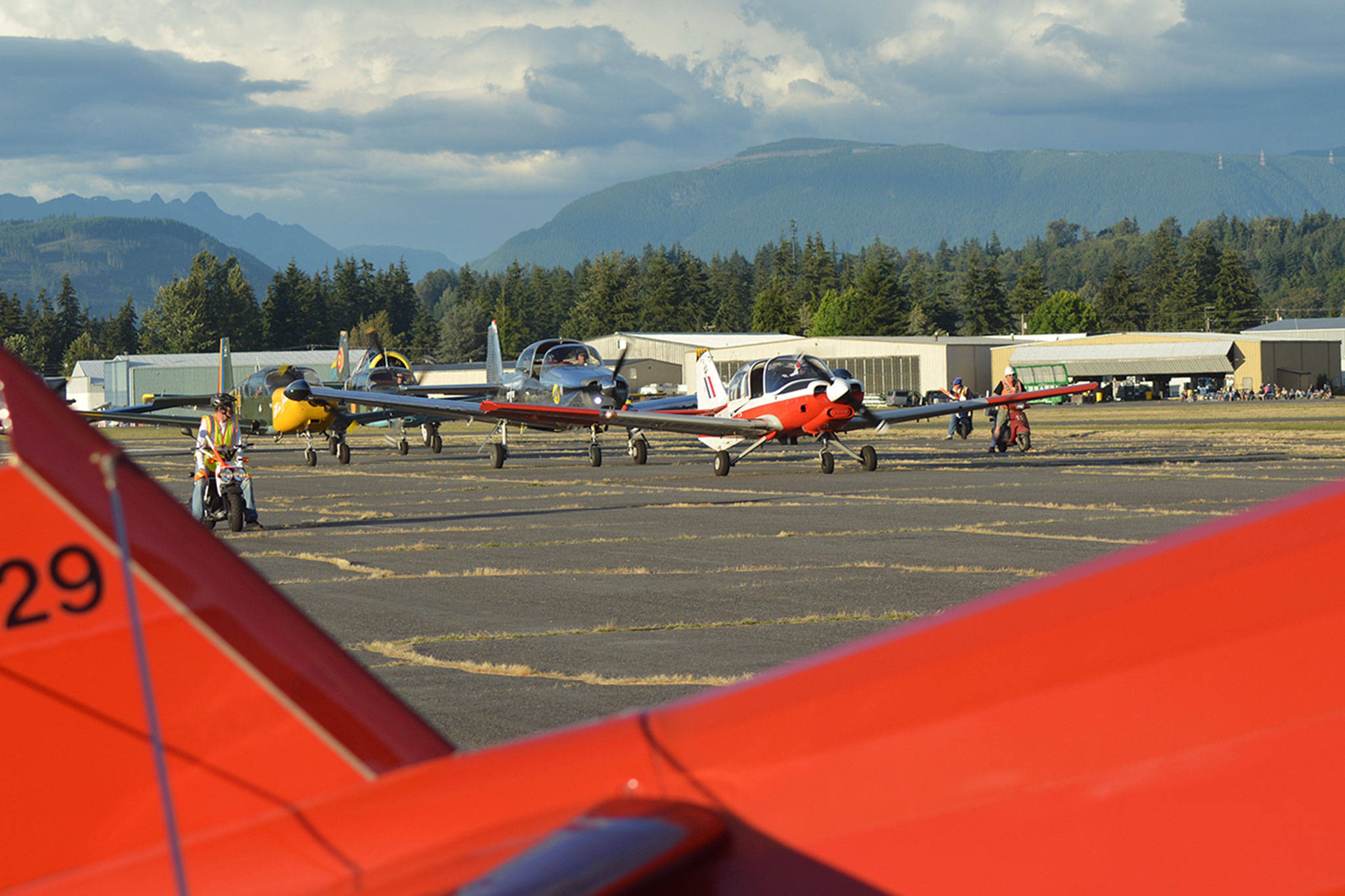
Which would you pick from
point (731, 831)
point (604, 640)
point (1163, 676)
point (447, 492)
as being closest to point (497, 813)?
point (731, 831)

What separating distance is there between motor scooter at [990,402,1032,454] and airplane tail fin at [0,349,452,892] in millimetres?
27288

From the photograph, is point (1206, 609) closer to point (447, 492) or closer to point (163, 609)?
point (163, 609)

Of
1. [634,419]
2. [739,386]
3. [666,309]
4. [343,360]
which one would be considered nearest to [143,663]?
[739,386]

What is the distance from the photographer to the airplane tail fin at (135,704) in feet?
6.78

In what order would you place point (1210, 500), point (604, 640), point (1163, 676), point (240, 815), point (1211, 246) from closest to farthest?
1. point (1163, 676)
2. point (240, 815)
3. point (604, 640)
4. point (1210, 500)
5. point (1211, 246)

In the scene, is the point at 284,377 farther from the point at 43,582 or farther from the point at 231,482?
the point at 43,582

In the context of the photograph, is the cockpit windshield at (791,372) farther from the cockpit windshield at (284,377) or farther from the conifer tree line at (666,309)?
the conifer tree line at (666,309)

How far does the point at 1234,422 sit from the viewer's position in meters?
43.2

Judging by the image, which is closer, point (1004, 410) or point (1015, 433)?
point (1004, 410)

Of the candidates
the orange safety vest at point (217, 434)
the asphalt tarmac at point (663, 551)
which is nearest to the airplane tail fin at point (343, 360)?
the asphalt tarmac at point (663, 551)

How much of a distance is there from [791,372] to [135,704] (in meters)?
22.1

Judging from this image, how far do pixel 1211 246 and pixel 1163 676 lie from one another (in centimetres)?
15681

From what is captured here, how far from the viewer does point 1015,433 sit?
28734mm

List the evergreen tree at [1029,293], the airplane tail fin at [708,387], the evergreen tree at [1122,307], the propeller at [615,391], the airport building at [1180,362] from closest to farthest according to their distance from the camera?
1. the airplane tail fin at [708,387]
2. the propeller at [615,391]
3. the airport building at [1180,362]
4. the evergreen tree at [1029,293]
5. the evergreen tree at [1122,307]
